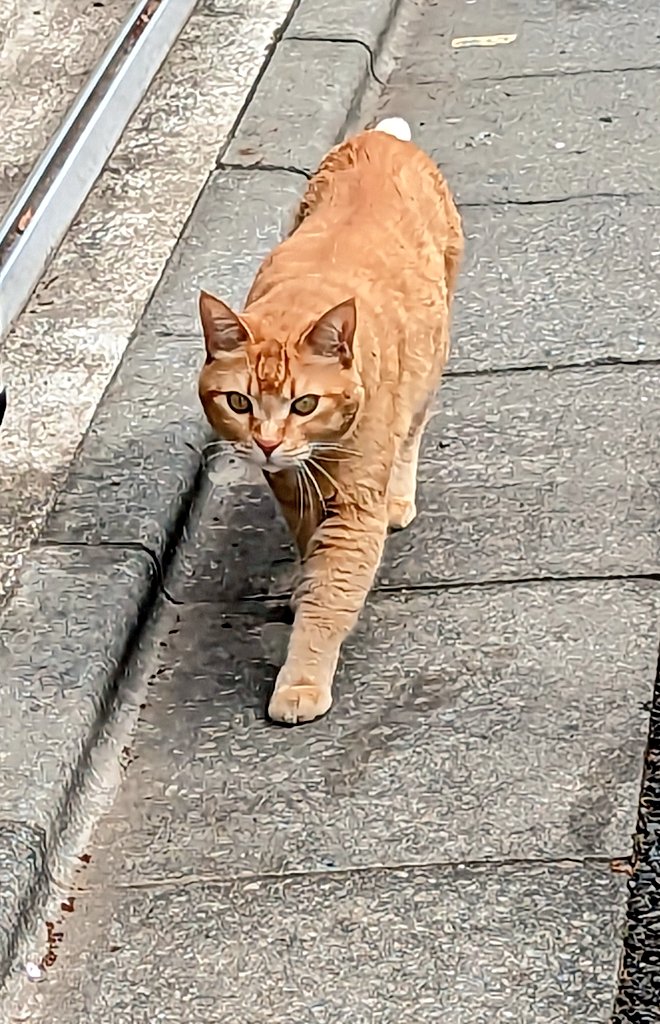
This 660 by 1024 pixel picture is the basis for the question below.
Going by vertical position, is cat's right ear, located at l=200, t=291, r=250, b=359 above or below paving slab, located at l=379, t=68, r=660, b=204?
above

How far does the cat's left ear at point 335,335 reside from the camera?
289 cm

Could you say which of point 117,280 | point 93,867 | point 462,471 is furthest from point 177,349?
point 93,867

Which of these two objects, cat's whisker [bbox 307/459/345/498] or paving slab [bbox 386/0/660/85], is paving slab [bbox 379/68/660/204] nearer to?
paving slab [bbox 386/0/660/85]

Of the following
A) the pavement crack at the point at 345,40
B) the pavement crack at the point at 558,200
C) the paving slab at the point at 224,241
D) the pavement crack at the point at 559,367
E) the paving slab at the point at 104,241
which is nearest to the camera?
the paving slab at the point at 104,241

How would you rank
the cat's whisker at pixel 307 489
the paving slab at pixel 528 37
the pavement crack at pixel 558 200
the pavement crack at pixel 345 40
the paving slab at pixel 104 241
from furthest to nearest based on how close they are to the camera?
the paving slab at pixel 528 37 → the pavement crack at pixel 345 40 → the pavement crack at pixel 558 200 → the paving slab at pixel 104 241 → the cat's whisker at pixel 307 489

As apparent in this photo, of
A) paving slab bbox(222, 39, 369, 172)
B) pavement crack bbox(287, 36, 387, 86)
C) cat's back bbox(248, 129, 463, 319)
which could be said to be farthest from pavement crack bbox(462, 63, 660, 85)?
cat's back bbox(248, 129, 463, 319)

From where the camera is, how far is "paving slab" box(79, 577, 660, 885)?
2.88 meters

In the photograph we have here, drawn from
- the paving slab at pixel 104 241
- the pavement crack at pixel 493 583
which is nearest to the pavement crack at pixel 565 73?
the paving slab at pixel 104 241

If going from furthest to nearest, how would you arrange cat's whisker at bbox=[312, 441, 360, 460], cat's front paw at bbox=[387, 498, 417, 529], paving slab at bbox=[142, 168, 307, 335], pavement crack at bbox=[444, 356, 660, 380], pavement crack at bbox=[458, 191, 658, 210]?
pavement crack at bbox=[458, 191, 658, 210] → paving slab at bbox=[142, 168, 307, 335] → pavement crack at bbox=[444, 356, 660, 380] → cat's front paw at bbox=[387, 498, 417, 529] → cat's whisker at bbox=[312, 441, 360, 460]

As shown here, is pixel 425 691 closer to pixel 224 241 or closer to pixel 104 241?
pixel 224 241

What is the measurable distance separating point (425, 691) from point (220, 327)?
2.59ft

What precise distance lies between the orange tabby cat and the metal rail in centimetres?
95

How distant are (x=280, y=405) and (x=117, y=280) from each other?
4.70 ft

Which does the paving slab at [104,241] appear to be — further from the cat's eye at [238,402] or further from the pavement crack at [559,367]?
the pavement crack at [559,367]
